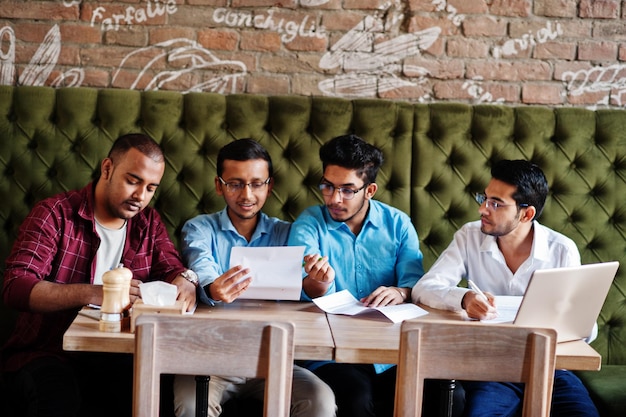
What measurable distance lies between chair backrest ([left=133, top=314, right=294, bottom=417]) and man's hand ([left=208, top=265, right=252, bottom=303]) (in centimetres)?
57

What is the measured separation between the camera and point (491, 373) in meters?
1.59

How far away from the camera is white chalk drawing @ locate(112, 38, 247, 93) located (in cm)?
308

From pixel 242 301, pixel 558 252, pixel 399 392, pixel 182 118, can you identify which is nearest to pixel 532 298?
pixel 399 392

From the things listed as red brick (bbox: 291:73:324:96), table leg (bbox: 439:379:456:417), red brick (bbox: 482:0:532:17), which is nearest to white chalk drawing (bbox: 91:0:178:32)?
red brick (bbox: 291:73:324:96)

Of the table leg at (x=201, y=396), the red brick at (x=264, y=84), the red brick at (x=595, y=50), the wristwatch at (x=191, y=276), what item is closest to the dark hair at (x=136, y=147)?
the wristwatch at (x=191, y=276)

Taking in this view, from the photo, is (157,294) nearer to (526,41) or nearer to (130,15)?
(130,15)

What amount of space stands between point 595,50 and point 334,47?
1.11 metres

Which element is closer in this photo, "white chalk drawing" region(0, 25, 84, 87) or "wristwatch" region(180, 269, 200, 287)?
"wristwatch" region(180, 269, 200, 287)

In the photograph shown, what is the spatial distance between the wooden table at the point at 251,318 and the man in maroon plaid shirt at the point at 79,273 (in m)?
0.15

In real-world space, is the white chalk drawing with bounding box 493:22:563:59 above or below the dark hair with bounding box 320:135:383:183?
above

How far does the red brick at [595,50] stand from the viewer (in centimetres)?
318

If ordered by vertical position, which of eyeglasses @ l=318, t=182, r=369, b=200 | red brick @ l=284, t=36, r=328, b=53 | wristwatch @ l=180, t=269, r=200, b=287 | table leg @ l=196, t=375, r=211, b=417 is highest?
red brick @ l=284, t=36, r=328, b=53

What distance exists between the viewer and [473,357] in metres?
1.59

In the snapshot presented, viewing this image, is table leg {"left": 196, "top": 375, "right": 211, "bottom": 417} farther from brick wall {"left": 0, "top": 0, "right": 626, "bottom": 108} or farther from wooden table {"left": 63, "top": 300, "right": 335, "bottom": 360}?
brick wall {"left": 0, "top": 0, "right": 626, "bottom": 108}
